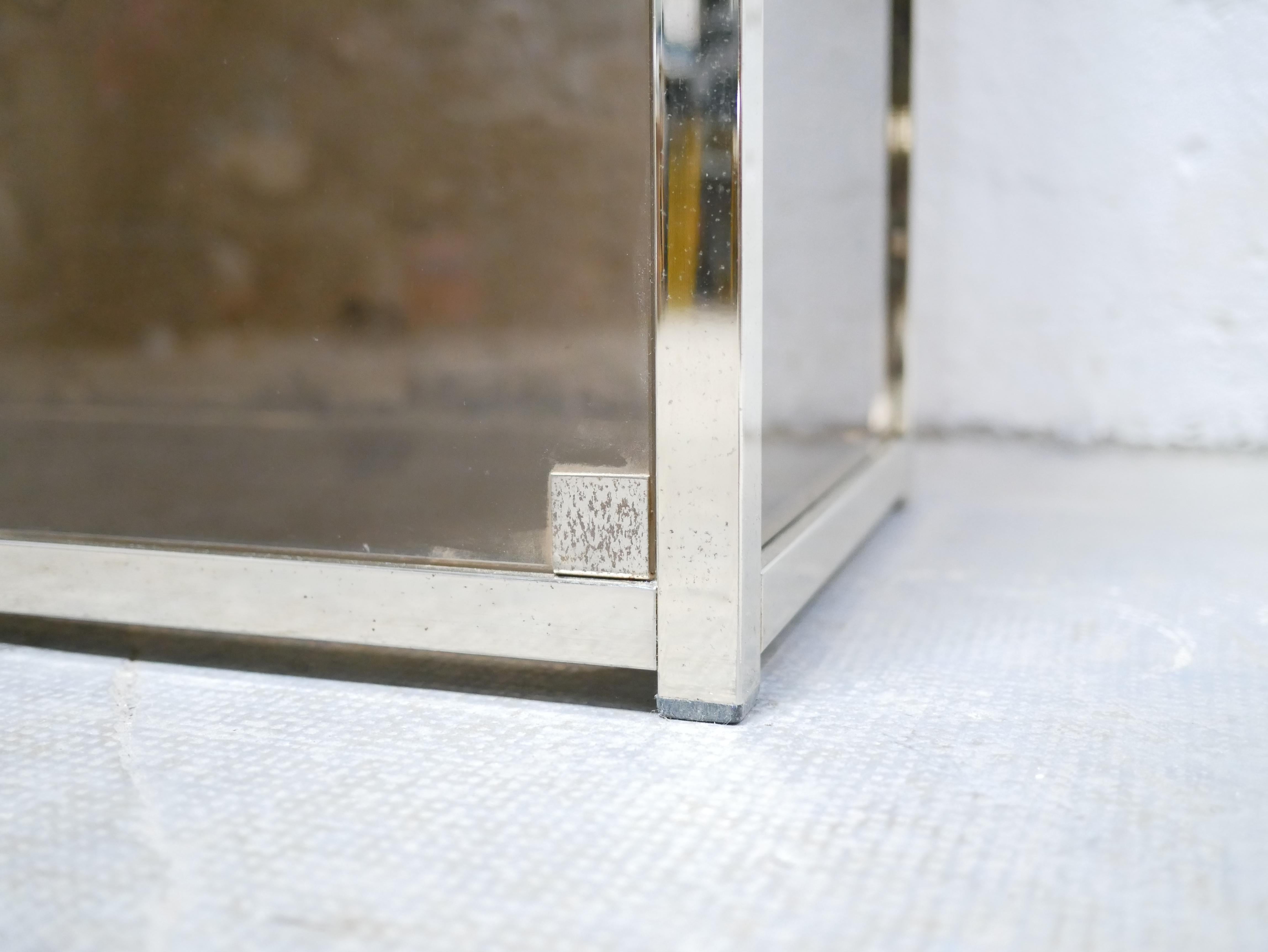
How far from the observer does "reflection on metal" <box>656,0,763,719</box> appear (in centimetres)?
95

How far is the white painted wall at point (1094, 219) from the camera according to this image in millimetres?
1870

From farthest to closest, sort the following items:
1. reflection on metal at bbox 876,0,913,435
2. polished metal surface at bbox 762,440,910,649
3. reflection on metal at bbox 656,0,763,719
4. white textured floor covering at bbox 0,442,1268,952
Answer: reflection on metal at bbox 876,0,913,435 → polished metal surface at bbox 762,440,910,649 → reflection on metal at bbox 656,0,763,719 → white textured floor covering at bbox 0,442,1268,952

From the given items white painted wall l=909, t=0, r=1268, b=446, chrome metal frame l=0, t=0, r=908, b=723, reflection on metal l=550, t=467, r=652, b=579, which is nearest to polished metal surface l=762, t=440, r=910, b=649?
chrome metal frame l=0, t=0, r=908, b=723

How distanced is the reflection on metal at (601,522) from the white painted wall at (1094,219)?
1204 mm

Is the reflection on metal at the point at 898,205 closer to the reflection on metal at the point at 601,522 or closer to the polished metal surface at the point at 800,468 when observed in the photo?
the polished metal surface at the point at 800,468

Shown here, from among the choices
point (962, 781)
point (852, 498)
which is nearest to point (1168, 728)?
point (962, 781)

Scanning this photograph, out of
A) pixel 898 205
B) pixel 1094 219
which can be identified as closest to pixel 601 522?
pixel 898 205

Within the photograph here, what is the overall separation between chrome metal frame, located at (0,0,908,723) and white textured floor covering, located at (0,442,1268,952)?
0.05m

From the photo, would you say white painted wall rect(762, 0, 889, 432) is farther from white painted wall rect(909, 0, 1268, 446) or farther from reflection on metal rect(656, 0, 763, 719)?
white painted wall rect(909, 0, 1268, 446)

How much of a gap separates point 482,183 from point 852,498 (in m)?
0.69

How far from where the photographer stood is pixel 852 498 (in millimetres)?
1518

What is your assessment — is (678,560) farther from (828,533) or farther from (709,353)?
(828,533)

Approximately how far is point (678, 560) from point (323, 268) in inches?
16.4

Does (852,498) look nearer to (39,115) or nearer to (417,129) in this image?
(417,129)
